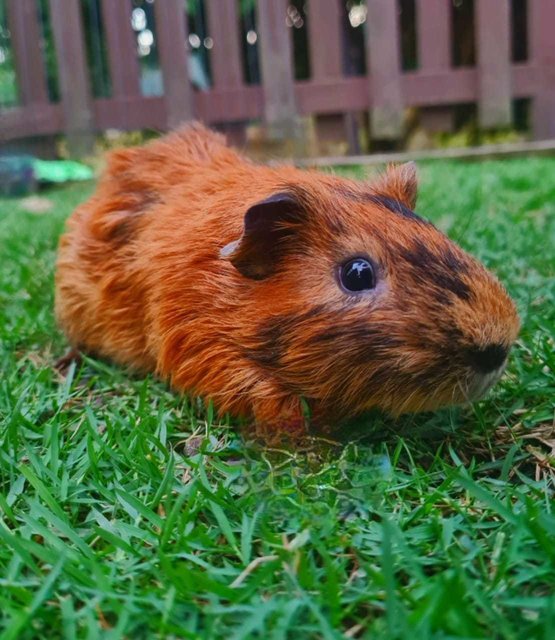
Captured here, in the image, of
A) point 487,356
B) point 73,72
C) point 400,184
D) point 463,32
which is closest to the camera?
point 487,356

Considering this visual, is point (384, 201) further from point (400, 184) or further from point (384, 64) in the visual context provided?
point (384, 64)

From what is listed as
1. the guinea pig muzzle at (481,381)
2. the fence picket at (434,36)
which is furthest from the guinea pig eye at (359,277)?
the fence picket at (434,36)

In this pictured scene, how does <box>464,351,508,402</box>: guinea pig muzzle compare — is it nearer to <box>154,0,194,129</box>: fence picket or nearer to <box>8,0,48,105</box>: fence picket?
<box>154,0,194,129</box>: fence picket

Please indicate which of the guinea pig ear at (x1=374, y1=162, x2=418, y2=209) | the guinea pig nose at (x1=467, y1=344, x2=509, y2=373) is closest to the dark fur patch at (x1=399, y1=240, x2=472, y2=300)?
the guinea pig nose at (x1=467, y1=344, x2=509, y2=373)

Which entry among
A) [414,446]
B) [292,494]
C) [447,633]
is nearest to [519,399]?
[414,446]

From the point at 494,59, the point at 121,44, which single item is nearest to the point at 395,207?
the point at 494,59

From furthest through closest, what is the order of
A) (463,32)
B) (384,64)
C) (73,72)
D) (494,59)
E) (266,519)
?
(463,32) → (73,72) → (384,64) → (494,59) → (266,519)

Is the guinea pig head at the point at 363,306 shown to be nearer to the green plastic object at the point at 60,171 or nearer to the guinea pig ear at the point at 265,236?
the guinea pig ear at the point at 265,236
